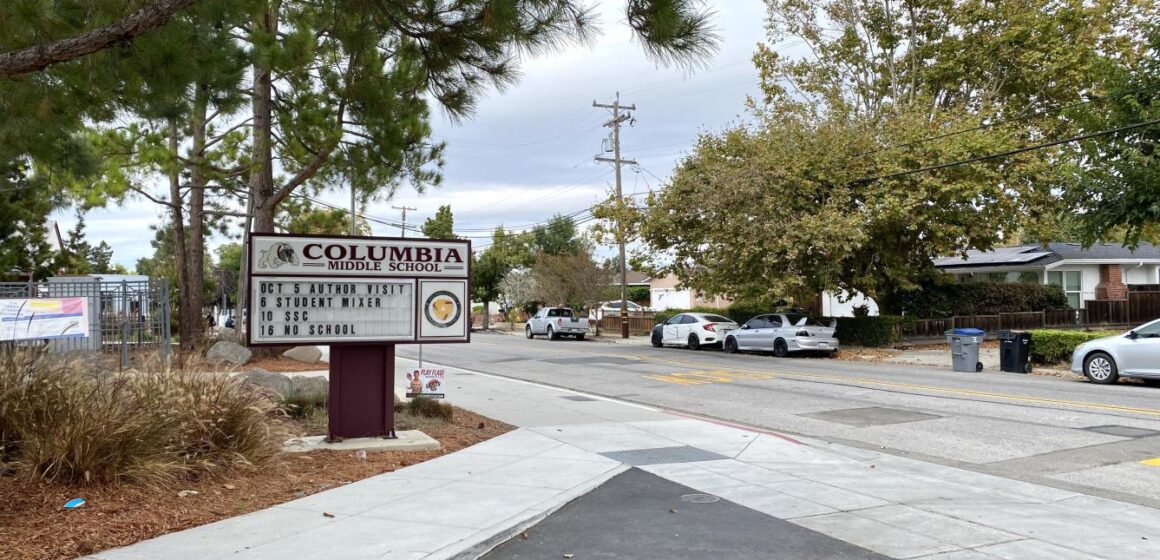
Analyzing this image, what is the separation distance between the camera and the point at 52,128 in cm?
930

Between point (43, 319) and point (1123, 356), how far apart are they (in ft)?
67.4

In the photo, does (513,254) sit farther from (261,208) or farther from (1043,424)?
(1043,424)

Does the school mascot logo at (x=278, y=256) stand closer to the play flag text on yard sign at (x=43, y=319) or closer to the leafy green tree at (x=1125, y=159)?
the play flag text on yard sign at (x=43, y=319)

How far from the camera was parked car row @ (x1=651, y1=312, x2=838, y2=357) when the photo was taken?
2553cm

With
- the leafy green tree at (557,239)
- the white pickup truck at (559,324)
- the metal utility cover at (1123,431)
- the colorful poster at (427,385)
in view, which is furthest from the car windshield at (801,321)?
the leafy green tree at (557,239)

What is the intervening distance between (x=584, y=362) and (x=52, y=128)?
16.1 meters

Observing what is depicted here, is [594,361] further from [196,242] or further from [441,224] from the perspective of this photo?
[441,224]

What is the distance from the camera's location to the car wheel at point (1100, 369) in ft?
53.6

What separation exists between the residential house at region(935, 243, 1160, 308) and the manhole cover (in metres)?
33.4

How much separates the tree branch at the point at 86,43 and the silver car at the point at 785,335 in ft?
72.0

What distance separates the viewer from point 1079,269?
37906 millimetres

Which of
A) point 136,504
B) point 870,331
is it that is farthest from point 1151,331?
point 136,504

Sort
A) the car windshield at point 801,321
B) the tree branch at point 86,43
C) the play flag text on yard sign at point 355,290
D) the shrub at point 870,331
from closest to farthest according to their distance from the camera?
the tree branch at point 86,43
the play flag text on yard sign at point 355,290
the car windshield at point 801,321
the shrub at point 870,331

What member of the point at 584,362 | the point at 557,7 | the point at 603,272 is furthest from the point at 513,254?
the point at 557,7
